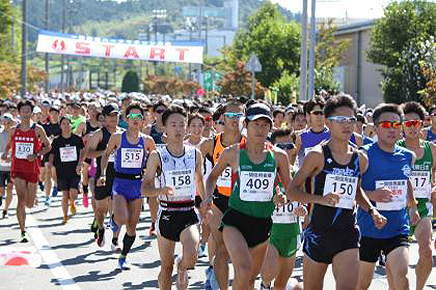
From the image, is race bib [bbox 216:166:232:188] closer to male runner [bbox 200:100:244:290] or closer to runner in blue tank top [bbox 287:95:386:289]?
male runner [bbox 200:100:244:290]

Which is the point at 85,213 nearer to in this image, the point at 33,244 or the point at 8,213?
the point at 8,213

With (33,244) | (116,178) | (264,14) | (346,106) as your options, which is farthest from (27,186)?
(264,14)

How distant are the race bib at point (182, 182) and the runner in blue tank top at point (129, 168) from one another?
2596mm

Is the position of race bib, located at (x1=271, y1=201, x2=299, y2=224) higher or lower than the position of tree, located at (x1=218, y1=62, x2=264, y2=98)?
lower

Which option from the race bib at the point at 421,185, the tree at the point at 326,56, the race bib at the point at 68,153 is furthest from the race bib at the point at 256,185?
the tree at the point at 326,56

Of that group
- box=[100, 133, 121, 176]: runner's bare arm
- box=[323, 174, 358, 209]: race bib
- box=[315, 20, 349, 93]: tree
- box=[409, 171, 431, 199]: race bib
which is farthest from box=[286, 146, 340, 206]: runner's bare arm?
box=[315, 20, 349, 93]: tree

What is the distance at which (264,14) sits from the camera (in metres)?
60.2

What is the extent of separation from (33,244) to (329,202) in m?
7.25

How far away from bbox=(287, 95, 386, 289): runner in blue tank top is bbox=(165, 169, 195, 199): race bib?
5.70 feet

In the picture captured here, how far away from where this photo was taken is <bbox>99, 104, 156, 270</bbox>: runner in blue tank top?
11.4 metres

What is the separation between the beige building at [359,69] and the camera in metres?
51.6

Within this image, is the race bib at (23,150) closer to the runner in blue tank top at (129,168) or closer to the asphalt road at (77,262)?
the asphalt road at (77,262)

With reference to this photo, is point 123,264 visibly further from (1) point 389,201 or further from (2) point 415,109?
(1) point 389,201

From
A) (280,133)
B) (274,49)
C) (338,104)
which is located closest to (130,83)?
(274,49)
